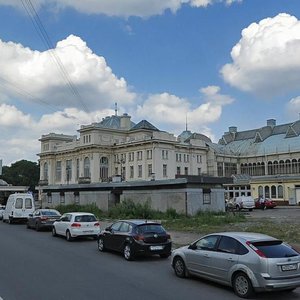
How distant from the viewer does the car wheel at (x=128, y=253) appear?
15539 mm

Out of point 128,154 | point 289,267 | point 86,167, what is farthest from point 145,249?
point 86,167

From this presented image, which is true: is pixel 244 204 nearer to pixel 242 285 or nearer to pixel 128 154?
pixel 242 285

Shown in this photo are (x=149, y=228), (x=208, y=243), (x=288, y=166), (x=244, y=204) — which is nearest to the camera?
(x=208, y=243)

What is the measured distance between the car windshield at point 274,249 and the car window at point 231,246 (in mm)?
312

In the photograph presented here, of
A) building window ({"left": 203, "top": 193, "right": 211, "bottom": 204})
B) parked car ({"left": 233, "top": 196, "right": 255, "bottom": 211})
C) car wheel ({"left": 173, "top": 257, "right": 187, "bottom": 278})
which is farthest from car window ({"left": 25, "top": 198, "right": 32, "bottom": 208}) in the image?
car wheel ({"left": 173, "top": 257, "right": 187, "bottom": 278})

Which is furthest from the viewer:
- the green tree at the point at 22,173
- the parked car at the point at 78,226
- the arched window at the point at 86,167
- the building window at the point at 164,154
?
the green tree at the point at 22,173

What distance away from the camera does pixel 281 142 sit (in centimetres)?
10388

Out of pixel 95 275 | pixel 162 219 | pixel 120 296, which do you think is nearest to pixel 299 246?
pixel 95 275

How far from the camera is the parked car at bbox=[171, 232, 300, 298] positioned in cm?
962

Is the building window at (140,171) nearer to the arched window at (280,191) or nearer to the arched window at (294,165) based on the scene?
the arched window at (294,165)

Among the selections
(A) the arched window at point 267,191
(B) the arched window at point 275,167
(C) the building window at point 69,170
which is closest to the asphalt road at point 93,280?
(A) the arched window at point 267,191

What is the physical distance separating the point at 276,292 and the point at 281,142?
320 feet

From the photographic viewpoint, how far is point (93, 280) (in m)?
11.5

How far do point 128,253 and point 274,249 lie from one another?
6.79 m
